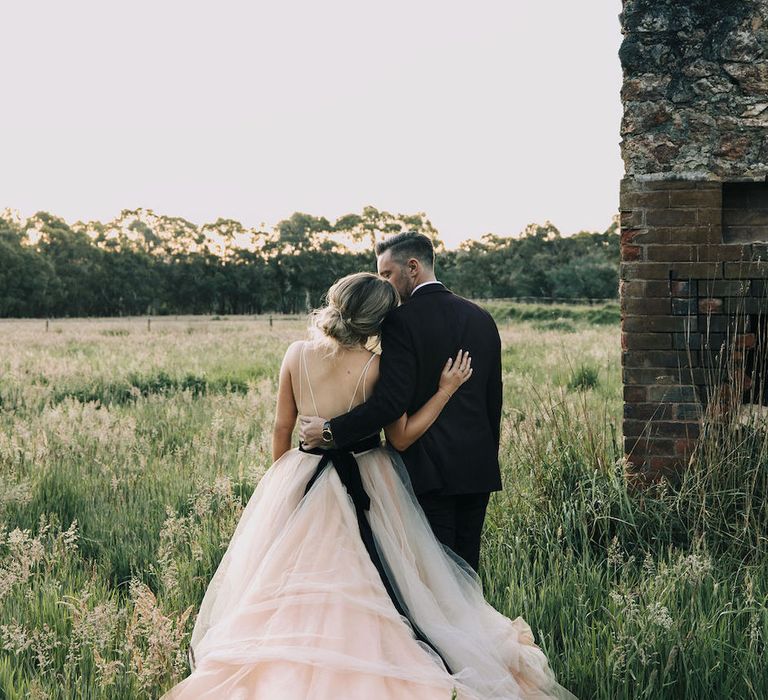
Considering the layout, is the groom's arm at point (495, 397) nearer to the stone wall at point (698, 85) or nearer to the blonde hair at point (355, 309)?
the blonde hair at point (355, 309)

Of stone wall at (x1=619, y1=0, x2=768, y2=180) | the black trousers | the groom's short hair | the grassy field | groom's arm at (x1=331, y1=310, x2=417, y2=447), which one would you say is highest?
stone wall at (x1=619, y1=0, x2=768, y2=180)

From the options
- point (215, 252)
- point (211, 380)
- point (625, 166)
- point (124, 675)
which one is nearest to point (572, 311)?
point (211, 380)

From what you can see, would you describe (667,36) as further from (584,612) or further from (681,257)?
(584,612)

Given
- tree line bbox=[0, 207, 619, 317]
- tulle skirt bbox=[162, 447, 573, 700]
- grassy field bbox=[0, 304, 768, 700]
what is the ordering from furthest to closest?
1. tree line bbox=[0, 207, 619, 317]
2. grassy field bbox=[0, 304, 768, 700]
3. tulle skirt bbox=[162, 447, 573, 700]

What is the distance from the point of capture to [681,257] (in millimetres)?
4930

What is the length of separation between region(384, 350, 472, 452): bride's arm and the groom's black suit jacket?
0.06m

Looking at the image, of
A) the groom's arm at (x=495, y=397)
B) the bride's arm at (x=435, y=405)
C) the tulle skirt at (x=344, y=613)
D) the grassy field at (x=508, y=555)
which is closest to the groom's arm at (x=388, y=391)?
the bride's arm at (x=435, y=405)

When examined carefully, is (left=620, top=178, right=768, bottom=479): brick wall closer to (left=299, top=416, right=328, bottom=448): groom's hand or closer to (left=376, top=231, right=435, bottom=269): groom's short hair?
(left=376, top=231, right=435, bottom=269): groom's short hair

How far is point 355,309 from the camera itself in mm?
3273

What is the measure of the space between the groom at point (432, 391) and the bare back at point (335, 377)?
2.9 inches

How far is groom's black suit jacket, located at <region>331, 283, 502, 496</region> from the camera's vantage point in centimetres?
330

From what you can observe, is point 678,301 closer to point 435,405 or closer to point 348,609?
point 435,405

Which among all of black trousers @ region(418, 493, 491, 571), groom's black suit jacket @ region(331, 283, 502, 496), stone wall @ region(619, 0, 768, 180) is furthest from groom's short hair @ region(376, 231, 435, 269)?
stone wall @ region(619, 0, 768, 180)

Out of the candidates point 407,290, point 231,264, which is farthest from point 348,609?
point 231,264
